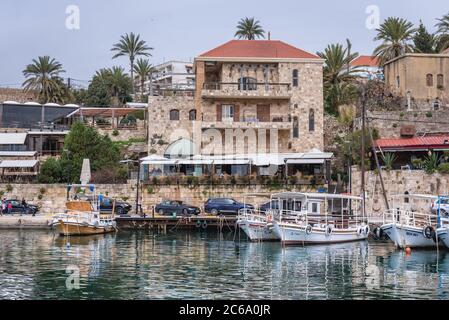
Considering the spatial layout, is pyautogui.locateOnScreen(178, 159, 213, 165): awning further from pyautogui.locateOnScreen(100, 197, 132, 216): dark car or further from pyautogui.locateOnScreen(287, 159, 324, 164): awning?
pyautogui.locateOnScreen(287, 159, 324, 164): awning

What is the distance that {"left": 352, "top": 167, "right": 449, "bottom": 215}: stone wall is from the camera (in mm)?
56062

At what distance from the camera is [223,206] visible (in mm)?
58969

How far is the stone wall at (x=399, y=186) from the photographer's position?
184ft

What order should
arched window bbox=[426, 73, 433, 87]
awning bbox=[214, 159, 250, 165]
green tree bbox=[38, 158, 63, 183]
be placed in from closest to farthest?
awning bbox=[214, 159, 250, 165], green tree bbox=[38, 158, 63, 183], arched window bbox=[426, 73, 433, 87]

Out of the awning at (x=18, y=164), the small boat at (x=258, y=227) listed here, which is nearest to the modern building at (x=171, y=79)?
the awning at (x=18, y=164)

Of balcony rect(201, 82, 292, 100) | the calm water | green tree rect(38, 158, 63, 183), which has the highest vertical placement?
balcony rect(201, 82, 292, 100)

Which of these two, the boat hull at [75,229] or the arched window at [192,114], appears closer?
the boat hull at [75,229]

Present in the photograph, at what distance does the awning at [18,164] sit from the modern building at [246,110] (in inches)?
418

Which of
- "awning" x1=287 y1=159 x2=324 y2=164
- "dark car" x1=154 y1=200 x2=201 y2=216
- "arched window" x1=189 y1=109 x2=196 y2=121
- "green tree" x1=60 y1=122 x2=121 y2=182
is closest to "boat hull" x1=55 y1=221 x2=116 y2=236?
"dark car" x1=154 y1=200 x2=201 y2=216

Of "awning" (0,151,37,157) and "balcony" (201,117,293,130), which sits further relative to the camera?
"awning" (0,151,37,157)

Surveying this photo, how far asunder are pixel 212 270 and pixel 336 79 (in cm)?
4562

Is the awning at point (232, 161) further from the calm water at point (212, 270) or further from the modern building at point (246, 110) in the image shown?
the calm water at point (212, 270)

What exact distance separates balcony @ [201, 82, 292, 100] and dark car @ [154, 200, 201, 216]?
12.0m
